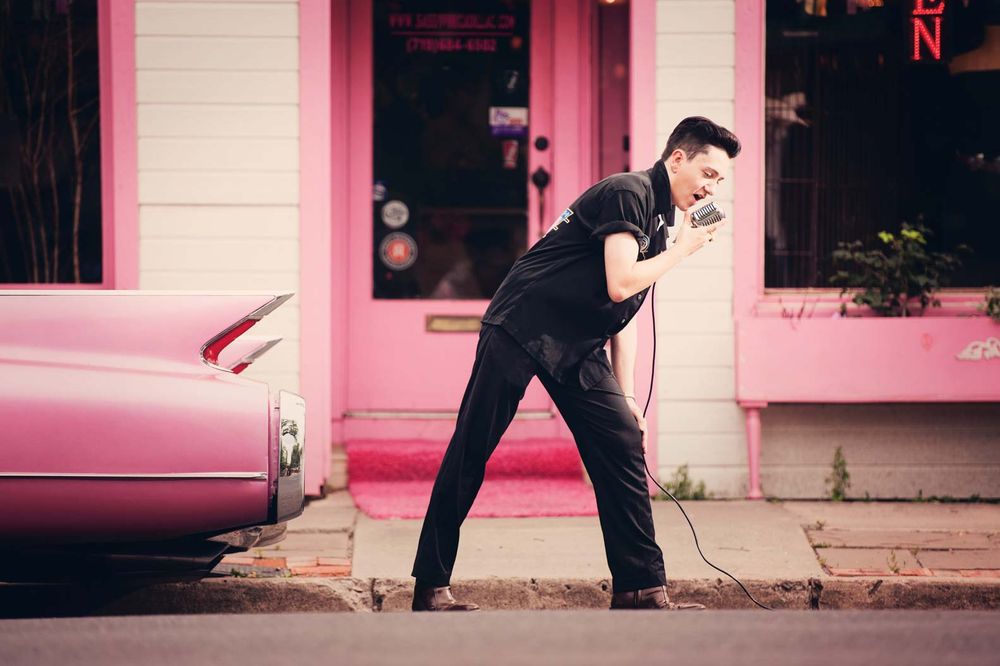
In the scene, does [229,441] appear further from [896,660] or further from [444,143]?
[444,143]

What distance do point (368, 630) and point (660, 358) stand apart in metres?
3.71

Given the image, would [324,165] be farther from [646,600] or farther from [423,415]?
[646,600]

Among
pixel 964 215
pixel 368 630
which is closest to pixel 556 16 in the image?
pixel 964 215

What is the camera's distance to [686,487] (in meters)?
7.12

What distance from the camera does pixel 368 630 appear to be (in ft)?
12.1

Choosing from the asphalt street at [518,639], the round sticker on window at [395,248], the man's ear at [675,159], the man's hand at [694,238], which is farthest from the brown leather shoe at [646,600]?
the round sticker on window at [395,248]

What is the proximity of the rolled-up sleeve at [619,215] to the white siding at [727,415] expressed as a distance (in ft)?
8.41

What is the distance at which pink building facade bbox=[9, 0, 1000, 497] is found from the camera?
6914 mm

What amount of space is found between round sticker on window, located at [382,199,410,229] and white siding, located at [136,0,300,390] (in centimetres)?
77

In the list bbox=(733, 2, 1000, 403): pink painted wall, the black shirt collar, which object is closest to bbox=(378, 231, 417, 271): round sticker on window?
bbox=(733, 2, 1000, 403): pink painted wall

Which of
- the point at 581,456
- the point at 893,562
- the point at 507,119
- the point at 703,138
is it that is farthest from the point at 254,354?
the point at 507,119

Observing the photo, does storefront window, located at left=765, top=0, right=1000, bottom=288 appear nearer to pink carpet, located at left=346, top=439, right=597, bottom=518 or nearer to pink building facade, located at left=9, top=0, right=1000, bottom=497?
pink building facade, located at left=9, top=0, right=1000, bottom=497

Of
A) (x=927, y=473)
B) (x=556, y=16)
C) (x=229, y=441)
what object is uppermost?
(x=556, y=16)

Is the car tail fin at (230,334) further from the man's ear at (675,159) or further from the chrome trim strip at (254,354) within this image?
the man's ear at (675,159)
